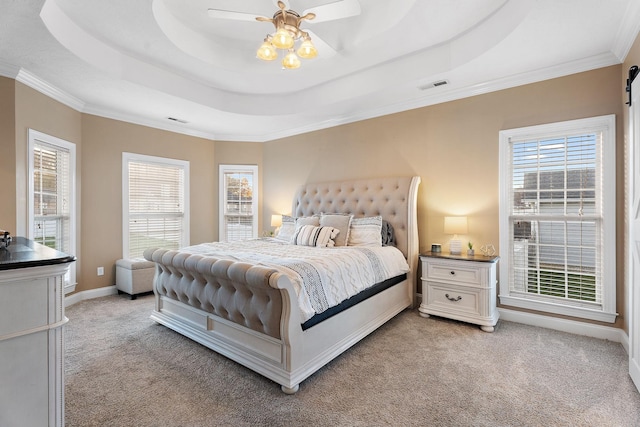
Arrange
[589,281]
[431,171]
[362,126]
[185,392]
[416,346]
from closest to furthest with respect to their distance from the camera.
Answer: [185,392]
[416,346]
[589,281]
[431,171]
[362,126]

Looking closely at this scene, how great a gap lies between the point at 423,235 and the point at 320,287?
2.10 m

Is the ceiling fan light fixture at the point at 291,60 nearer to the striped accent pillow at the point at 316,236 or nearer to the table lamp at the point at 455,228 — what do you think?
the striped accent pillow at the point at 316,236

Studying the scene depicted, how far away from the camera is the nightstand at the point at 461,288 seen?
3.06 meters

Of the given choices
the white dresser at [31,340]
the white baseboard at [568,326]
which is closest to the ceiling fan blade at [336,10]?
the white dresser at [31,340]

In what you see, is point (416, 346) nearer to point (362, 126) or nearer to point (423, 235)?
point (423, 235)

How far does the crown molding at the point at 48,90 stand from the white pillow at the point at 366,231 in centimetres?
386

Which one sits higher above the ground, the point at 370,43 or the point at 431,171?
the point at 370,43

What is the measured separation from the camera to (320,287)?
2332 mm

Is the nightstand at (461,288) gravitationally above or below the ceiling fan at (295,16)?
below

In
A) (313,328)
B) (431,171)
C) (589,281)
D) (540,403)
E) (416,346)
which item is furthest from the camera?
(431,171)

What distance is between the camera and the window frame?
571 centimetres

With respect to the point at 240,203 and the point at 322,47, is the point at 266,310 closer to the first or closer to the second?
the point at 322,47

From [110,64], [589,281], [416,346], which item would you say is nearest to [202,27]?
[110,64]

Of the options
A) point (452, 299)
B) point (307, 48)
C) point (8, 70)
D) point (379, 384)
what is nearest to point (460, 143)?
point (452, 299)
